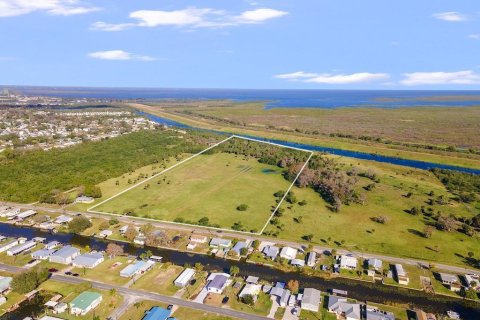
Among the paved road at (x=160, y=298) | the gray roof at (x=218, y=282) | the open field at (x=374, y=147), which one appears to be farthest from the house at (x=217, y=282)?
the open field at (x=374, y=147)

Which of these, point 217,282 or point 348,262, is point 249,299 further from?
point 348,262

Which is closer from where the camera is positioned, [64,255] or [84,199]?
[64,255]

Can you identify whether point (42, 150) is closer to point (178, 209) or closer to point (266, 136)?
point (178, 209)

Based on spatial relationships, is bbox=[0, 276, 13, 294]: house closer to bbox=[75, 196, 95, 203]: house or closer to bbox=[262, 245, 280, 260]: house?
bbox=[75, 196, 95, 203]: house

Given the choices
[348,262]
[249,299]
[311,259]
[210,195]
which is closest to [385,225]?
[348,262]

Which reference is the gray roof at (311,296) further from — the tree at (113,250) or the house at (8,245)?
the house at (8,245)

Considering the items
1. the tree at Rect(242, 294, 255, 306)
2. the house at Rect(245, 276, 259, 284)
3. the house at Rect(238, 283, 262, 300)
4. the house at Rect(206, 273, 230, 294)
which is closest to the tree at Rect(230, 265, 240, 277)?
the house at Rect(206, 273, 230, 294)

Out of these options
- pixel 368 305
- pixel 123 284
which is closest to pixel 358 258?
pixel 368 305
